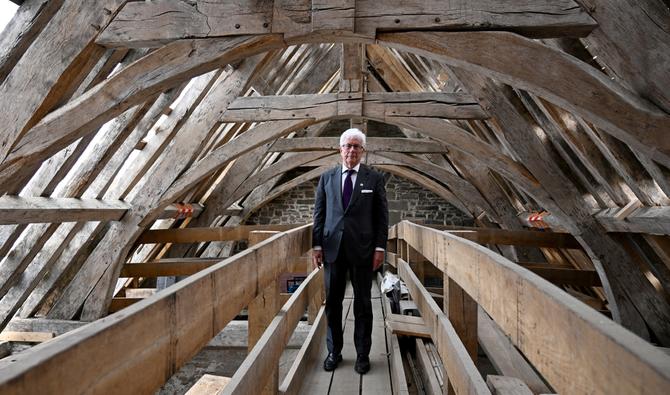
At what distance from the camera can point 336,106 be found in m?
4.88

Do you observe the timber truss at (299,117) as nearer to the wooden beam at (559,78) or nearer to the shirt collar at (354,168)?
the wooden beam at (559,78)

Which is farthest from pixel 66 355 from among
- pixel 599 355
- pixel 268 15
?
pixel 268 15

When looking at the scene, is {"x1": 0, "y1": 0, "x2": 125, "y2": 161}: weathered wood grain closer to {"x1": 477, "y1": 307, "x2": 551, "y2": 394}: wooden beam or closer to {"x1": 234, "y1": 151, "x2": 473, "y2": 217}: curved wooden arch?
{"x1": 477, "y1": 307, "x2": 551, "y2": 394}: wooden beam

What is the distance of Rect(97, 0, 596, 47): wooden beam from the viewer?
2402 millimetres

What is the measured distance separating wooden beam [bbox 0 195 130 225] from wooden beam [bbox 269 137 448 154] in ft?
8.97

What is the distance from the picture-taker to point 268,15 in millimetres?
2557

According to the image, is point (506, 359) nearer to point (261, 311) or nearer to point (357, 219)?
point (357, 219)

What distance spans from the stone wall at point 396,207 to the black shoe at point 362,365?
285 inches

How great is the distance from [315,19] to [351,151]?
746mm

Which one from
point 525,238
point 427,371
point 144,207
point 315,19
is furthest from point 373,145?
point 427,371

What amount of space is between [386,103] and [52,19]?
3.08 meters

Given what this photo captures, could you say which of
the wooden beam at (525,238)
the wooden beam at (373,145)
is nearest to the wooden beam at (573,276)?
the wooden beam at (525,238)

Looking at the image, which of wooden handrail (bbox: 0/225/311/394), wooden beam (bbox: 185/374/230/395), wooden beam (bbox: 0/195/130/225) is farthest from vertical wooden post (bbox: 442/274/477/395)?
wooden beam (bbox: 0/195/130/225)

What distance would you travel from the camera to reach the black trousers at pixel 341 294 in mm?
2312
